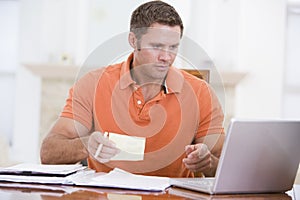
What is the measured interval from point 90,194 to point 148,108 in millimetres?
643

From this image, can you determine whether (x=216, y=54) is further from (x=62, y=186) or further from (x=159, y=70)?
(x=62, y=186)

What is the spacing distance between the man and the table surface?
368 mm

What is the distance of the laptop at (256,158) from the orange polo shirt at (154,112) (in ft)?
1.45

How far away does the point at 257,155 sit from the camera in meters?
1.11

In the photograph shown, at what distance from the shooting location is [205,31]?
3697mm

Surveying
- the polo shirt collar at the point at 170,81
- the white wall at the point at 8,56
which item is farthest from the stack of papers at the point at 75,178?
the white wall at the point at 8,56

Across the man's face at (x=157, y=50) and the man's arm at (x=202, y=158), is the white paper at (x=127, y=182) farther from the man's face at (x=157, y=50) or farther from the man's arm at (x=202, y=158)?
the man's face at (x=157, y=50)

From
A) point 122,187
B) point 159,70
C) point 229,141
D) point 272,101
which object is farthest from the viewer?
point 272,101

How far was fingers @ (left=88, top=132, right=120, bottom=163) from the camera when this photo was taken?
1357 millimetres

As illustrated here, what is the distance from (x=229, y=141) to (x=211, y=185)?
0.16 meters

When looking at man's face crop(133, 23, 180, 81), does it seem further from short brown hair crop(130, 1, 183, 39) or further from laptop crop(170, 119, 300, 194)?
laptop crop(170, 119, 300, 194)

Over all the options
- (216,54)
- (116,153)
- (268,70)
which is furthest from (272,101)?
(116,153)

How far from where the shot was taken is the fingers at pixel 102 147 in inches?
53.4

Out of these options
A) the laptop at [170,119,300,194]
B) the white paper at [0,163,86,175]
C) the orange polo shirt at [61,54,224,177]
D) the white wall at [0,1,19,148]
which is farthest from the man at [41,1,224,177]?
the white wall at [0,1,19,148]
